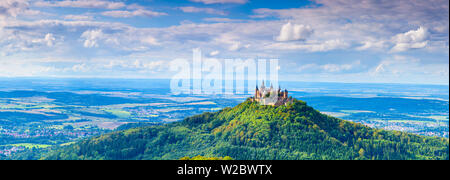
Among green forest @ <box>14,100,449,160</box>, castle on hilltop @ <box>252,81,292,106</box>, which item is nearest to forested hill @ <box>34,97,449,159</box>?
green forest @ <box>14,100,449,160</box>

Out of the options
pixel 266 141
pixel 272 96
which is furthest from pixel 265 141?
pixel 272 96

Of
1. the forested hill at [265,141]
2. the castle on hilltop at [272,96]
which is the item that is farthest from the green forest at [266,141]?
the castle on hilltop at [272,96]

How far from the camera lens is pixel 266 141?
91500mm

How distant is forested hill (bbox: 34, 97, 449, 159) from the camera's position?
288ft

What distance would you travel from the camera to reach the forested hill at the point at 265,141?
87.8 m

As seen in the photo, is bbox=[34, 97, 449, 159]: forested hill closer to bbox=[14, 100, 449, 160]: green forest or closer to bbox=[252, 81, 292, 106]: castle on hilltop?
bbox=[14, 100, 449, 160]: green forest

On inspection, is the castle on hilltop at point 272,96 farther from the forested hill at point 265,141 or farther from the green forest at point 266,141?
the forested hill at point 265,141

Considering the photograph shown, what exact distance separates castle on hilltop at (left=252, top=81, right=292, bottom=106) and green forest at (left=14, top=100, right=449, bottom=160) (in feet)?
5.60

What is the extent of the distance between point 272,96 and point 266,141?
51.0 ft

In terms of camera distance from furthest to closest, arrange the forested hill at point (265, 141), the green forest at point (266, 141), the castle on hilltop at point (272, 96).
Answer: the castle on hilltop at point (272, 96), the forested hill at point (265, 141), the green forest at point (266, 141)
